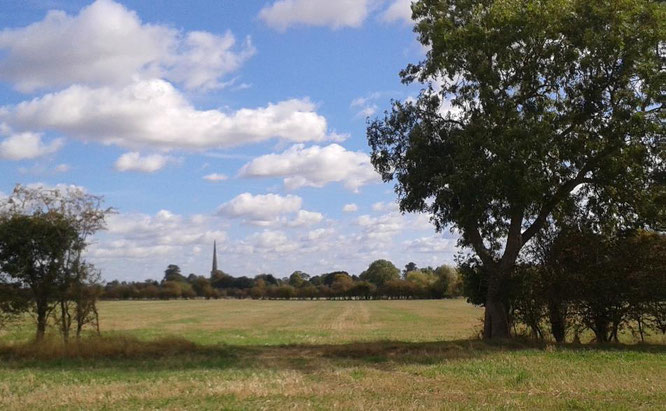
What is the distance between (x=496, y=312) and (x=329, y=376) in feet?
33.4

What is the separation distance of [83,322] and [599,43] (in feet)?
63.5

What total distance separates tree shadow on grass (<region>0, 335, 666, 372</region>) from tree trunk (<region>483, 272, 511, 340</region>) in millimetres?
1371

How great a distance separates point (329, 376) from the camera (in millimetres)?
15695

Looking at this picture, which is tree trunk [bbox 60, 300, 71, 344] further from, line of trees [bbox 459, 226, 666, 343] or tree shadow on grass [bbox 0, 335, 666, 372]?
line of trees [bbox 459, 226, 666, 343]

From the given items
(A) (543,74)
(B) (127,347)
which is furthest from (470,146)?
(B) (127,347)

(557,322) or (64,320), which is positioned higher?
(64,320)

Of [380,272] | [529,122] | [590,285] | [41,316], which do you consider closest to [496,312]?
[590,285]

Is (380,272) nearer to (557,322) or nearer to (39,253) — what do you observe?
(557,322)

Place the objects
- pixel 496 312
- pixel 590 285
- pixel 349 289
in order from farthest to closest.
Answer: pixel 349 289 → pixel 496 312 → pixel 590 285

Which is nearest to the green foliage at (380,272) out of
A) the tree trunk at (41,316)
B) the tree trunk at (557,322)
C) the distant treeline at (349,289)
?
the distant treeline at (349,289)

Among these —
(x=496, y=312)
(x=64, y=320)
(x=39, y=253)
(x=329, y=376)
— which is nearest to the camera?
(x=329, y=376)

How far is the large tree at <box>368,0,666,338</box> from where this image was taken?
20.4 metres

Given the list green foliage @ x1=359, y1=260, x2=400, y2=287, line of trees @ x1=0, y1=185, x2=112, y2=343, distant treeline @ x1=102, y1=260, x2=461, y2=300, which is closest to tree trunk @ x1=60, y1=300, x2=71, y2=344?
line of trees @ x1=0, y1=185, x2=112, y2=343

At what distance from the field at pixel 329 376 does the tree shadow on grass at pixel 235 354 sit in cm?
4
